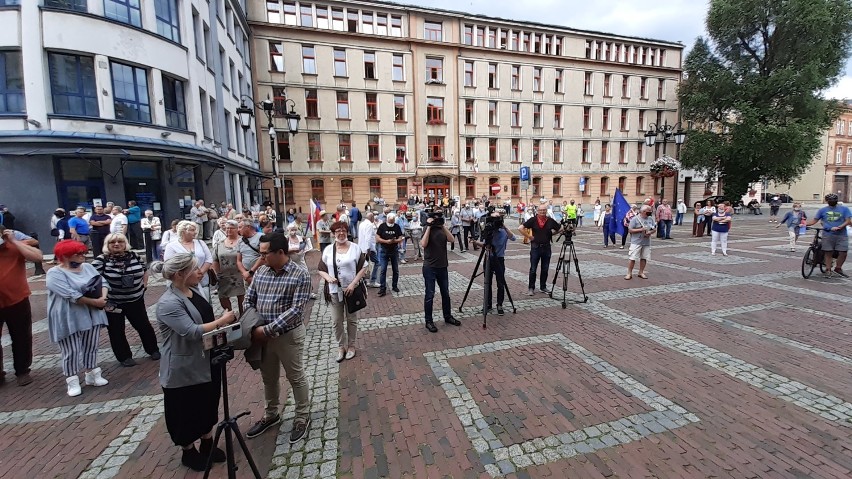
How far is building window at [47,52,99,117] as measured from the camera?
13.0 m

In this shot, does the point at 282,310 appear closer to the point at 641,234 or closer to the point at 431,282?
the point at 431,282

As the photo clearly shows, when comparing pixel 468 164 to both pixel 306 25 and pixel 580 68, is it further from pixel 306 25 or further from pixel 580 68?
pixel 306 25

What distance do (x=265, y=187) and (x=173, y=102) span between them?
16.0 m

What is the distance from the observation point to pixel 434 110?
34.2m

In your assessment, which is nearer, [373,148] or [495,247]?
[495,247]

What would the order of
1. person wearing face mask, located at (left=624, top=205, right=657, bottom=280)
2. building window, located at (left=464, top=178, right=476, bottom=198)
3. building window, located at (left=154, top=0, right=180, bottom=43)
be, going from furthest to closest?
1. building window, located at (left=464, top=178, right=476, bottom=198)
2. building window, located at (left=154, top=0, right=180, bottom=43)
3. person wearing face mask, located at (left=624, top=205, right=657, bottom=280)

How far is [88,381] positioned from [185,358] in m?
2.99

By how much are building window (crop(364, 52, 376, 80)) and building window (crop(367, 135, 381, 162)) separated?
16.8 ft

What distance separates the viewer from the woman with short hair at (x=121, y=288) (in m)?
4.73

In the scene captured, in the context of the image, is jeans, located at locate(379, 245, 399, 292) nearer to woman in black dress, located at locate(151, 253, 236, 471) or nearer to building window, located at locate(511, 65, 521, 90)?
woman in black dress, located at locate(151, 253, 236, 471)

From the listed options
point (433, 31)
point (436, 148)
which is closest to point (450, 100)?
point (436, 148)

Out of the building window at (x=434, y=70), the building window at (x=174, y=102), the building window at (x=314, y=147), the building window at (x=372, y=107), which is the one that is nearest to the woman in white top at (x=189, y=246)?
the building window at (x=174, y=102)

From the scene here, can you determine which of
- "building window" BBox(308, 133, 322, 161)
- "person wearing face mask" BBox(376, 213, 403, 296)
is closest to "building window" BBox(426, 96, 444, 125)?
"building window" BBox(308, 133, 322, 161)

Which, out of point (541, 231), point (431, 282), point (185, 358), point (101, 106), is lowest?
point (431, 282)
